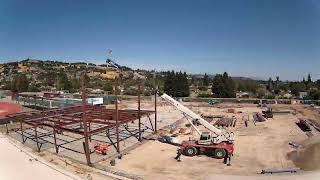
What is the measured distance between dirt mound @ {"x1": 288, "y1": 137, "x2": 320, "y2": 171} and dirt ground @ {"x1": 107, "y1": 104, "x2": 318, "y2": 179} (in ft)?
1.10

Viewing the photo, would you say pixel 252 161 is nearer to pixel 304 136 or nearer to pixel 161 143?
pixel 161 143

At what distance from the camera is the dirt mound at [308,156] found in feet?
51.1

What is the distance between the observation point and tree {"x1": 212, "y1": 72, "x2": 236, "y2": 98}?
1911 inches

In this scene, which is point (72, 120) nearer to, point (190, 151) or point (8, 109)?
point (190, 151)

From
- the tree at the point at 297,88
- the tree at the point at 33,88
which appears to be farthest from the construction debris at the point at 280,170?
the tree at the point at 33,88

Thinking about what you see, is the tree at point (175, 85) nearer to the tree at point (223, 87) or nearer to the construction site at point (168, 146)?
the tree at point (223, 87)

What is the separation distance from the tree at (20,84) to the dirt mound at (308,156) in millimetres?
44569

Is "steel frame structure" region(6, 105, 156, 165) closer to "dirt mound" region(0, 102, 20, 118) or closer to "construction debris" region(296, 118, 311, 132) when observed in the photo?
"dirt mound" region(0, 102, 20, 118)

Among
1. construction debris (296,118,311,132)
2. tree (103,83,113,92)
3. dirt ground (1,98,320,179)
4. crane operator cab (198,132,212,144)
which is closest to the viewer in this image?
dirt ground (1,98,320,179)

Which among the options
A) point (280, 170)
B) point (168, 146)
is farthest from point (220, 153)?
point (168, 146)

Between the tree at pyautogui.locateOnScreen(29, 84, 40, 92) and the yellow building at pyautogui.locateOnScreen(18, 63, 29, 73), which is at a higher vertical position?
the yellow building at pyautogui.locateOnScreen(18, 63, 29, 73)

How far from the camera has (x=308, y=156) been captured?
17.3 meters

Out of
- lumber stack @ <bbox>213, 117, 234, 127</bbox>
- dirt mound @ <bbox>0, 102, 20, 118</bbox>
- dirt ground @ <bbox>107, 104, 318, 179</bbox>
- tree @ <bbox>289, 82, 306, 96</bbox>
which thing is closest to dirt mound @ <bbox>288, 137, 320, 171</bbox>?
dirt ground @ <bbox>107, 104, 318, 179</bbox>

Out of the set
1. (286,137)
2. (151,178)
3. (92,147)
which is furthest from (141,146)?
(286,137)
